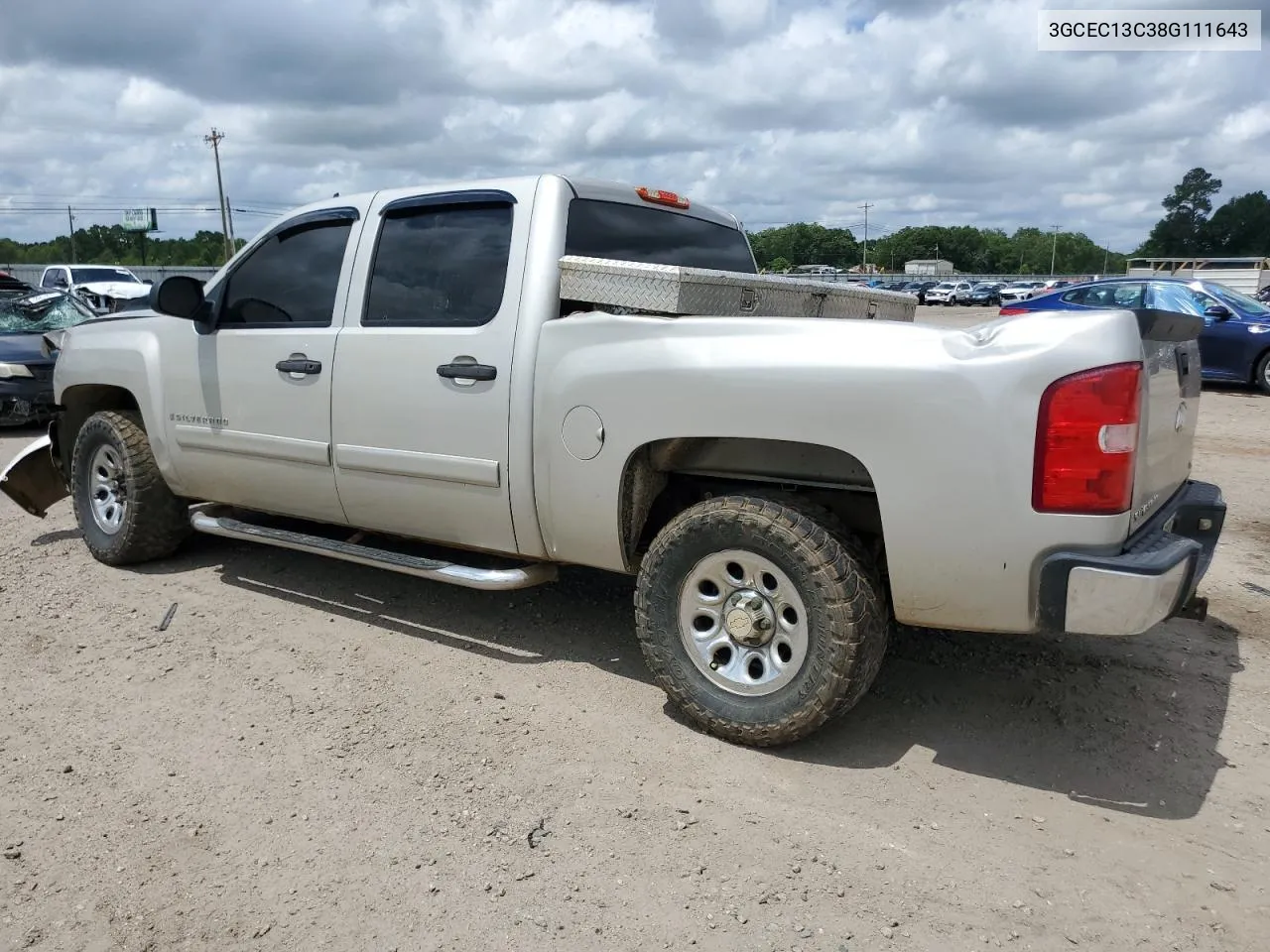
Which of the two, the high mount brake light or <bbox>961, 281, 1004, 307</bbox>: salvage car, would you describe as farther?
<bbox>961, 281, 1004, 307</bbox>: salvage car

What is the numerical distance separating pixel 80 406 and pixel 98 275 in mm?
22908

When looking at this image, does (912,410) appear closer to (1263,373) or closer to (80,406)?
(80,406)

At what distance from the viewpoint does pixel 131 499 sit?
5.46m

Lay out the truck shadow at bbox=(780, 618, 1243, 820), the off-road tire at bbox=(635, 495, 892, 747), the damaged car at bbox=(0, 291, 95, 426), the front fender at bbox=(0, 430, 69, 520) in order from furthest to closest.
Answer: the damaged car at bbox=(0, 291, 95, 426), the front fender at bbox=(0, 430, 69, 520), the truck shadow at bbox=(780, 618, 1243, 820), the off-road tire at bbox=(635, 495, 892, 747)

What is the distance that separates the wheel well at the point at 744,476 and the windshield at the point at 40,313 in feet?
34.0

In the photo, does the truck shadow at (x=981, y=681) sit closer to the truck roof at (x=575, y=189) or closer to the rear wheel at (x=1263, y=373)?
the truck roof at (x=575, y=189)

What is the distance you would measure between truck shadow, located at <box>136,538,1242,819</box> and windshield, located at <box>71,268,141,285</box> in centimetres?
2351

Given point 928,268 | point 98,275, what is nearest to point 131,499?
point 98,275

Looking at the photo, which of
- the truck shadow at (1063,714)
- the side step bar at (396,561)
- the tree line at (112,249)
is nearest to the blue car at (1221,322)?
the truck shadow at (1063,714)

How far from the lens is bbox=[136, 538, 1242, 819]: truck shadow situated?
3.44 m

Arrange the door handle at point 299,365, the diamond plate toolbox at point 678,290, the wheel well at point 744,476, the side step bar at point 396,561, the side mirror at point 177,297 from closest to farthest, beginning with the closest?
the wheel well at point 744,476, the diamond plate toolbox at point 678,290, the side step bar at point 396,561, the door handle at point 299,365, the side mirror at point 177,297

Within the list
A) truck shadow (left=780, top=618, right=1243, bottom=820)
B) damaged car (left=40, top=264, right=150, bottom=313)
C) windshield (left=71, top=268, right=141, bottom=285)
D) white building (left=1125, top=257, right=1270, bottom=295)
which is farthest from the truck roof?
white building (left=1125, top=257, right=1270, bottom=295)

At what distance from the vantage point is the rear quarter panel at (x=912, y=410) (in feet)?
9.62

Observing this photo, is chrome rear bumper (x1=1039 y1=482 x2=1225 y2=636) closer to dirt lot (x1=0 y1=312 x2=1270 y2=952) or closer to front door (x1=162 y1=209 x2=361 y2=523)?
dirt lot (x1=0 y1=312 x2=1270 y2=952)
